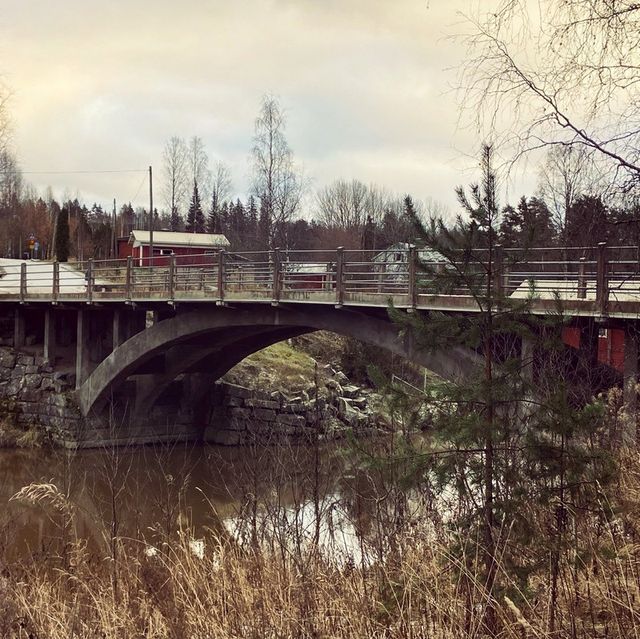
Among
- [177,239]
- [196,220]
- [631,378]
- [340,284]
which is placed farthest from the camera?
[196,220]

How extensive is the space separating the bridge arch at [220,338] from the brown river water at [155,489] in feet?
6.76

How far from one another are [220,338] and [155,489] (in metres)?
4.48

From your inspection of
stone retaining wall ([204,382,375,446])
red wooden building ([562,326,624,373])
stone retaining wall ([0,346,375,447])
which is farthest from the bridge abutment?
stone retaining wall ([204,382,375,446])

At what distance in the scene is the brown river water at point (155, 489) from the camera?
32.4ft

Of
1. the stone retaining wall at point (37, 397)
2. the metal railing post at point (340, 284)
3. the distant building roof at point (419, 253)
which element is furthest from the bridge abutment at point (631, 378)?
the stone retaining wall at point (37, 397)

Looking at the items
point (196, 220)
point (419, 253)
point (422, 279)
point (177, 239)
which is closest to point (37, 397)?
point (419, 253)

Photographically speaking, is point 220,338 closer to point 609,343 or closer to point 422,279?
point 609,343

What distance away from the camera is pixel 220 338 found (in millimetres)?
19750

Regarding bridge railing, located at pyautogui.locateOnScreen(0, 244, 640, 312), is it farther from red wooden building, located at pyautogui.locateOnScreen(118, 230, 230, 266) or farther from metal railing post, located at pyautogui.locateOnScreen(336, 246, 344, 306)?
red wooden building, located at pyautogui.locateOnScreen(118, 230, 230, 266)

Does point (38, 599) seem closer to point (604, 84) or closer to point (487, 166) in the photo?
point (487, 166)

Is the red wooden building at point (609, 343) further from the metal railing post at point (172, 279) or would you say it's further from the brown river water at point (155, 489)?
the metal railing post at point (172, 279)

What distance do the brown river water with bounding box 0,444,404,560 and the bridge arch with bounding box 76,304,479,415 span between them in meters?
2.06

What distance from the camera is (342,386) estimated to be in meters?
28.1

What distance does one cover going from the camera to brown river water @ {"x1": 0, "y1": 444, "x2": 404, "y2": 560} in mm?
9883
